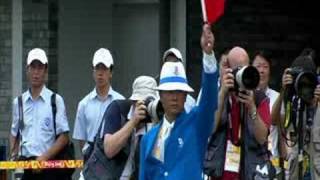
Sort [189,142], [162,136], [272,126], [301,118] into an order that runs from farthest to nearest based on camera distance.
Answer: [272,126] < [301,118] < [162,136] < [189,142]

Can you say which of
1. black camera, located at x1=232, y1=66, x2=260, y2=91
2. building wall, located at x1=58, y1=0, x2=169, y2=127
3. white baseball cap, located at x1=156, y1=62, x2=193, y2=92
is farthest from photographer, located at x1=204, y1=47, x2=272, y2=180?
building wall, located at x1=58, y1=0, x2=169, y2=127

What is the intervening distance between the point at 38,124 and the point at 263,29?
436cm

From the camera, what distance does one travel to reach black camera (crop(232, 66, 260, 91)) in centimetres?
642

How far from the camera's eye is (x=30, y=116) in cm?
916

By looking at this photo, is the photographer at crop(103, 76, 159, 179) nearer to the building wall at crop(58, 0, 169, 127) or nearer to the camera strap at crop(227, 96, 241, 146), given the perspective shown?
the camera strap at crop(227, 96, 241, 146)

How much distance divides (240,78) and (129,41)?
563 centimetres

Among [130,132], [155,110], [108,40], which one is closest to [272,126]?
[130,132]

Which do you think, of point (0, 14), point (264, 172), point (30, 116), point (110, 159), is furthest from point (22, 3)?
point (264, 172)

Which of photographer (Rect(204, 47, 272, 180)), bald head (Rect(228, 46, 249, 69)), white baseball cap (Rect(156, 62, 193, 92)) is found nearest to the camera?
white baseball cap (Rect(156, 62, 193, 92))

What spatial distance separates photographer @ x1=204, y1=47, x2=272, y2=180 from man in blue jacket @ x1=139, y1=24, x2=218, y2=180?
1.43ft

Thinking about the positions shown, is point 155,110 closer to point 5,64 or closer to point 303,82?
point 303,82

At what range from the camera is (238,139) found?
6.72 m

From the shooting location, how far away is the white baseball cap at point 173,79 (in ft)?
20.5

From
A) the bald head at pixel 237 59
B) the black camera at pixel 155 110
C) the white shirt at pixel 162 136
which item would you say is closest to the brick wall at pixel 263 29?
the bald head at pixel 237 59
